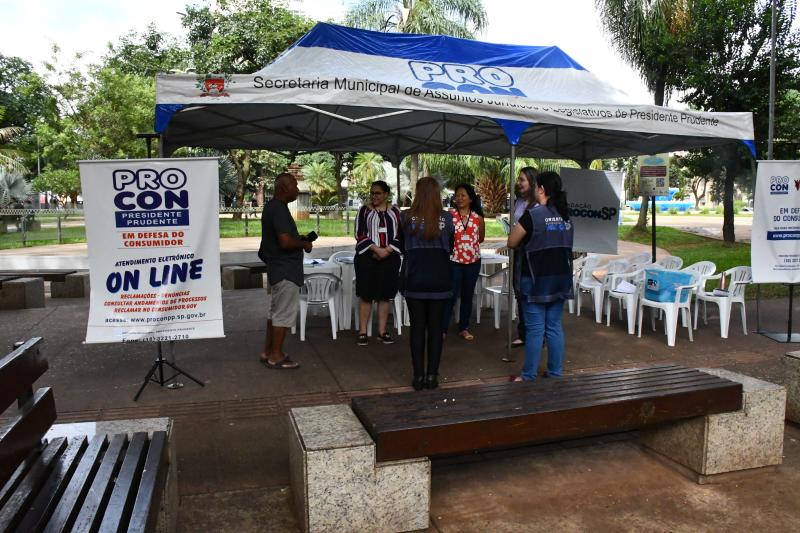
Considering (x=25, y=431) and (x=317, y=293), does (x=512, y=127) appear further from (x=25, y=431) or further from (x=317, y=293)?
(x=25, y=431)

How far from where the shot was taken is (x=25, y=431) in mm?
2451

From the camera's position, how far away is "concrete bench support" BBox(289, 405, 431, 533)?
290 cm

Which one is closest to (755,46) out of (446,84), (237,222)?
(446,84)

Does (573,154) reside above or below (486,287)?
above

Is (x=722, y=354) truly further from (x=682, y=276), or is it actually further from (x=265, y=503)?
(x=265, y=503)

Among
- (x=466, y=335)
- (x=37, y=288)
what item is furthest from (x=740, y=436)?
(x=37, y=288)

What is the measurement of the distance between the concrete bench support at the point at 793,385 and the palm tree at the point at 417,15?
73.7 ft

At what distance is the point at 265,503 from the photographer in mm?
3393

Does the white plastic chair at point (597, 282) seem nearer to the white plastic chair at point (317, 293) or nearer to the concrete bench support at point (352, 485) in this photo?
the white plastic chair at point (317, 293)

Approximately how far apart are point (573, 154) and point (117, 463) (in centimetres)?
903

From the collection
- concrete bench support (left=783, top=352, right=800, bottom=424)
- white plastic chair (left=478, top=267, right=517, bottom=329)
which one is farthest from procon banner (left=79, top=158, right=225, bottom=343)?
concrete bench support (left=783, top=352, right=800, bottom=424)

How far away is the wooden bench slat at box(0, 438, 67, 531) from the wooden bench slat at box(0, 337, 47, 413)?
13.2 inches

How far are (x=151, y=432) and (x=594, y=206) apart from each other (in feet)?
25.2

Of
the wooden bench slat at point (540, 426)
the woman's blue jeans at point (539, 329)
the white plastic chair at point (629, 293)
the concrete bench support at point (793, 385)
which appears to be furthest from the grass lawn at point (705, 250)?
the wooden bench slat at point (540, 426)
